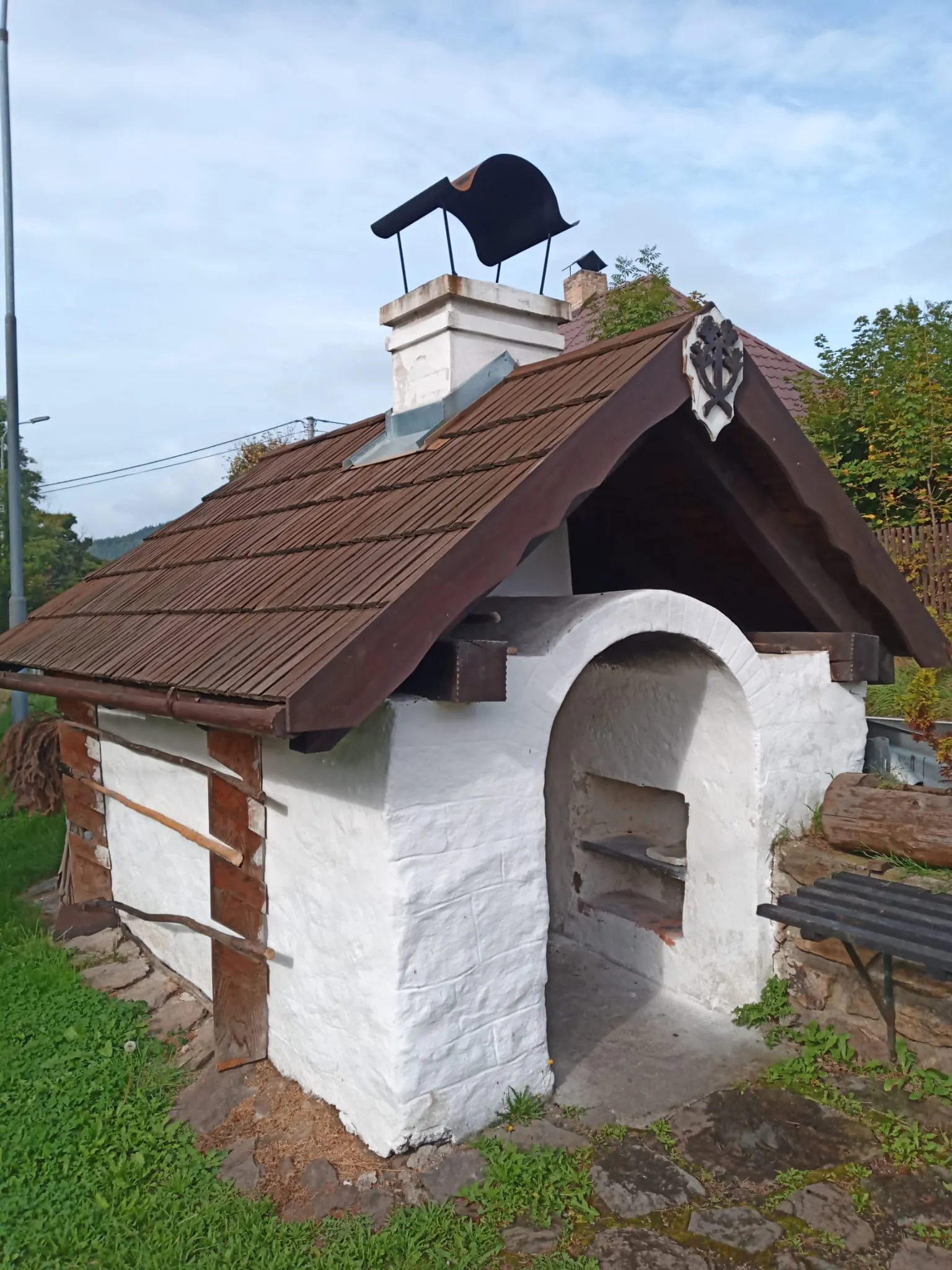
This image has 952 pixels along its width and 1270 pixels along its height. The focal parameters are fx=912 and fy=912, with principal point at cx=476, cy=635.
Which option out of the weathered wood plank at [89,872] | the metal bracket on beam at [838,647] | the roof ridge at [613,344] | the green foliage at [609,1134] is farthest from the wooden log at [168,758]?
the metal bracket on beam at [838,647]

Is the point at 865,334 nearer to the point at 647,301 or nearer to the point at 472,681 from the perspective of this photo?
the point at 647,301

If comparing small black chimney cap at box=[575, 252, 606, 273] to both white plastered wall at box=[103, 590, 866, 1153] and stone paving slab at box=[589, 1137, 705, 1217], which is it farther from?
stone paving slab at box=[589, 1137, 705, 1217]

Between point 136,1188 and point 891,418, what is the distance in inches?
314

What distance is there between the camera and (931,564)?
7.40 m

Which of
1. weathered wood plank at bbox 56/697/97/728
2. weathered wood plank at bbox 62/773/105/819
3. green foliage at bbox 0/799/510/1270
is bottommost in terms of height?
green foliage at bbox 0/799/510/1270

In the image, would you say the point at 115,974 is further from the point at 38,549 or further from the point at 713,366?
the point at 38,549

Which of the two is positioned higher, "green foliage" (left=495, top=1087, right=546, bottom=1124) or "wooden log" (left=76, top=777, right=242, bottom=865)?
"wooden log" (left=76, top=777, right=242, bottom=865)

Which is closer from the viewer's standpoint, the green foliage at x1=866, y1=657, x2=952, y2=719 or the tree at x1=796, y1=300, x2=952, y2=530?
the green foliage at x1=866, y1=657, x2=952, y2=719

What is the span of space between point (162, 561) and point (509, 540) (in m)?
3.15

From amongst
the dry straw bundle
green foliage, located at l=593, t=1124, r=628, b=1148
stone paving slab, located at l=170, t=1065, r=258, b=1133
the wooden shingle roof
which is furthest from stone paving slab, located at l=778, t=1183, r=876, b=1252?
the dry straw bundle

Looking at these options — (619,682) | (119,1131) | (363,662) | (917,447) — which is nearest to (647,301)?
(917,447)

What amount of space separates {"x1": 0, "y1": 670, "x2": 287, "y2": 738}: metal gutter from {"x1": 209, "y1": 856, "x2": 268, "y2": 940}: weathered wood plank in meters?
0.72

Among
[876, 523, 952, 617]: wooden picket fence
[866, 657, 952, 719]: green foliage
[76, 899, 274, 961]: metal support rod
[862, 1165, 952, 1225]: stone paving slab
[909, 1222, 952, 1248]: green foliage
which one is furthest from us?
[876, 523, 952, 617]: wooden picket fence

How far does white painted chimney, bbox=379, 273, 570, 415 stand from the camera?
4840 mm
